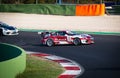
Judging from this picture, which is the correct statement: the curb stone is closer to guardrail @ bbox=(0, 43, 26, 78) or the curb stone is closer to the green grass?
the green grass

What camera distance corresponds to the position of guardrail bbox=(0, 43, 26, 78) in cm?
1259

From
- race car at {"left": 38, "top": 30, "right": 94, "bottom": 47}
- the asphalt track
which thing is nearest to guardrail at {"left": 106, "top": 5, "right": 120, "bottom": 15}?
the asphalt track

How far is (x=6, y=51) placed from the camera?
1661 cm

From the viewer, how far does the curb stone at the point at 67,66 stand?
1529 centimetres

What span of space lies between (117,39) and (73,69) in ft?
33.9

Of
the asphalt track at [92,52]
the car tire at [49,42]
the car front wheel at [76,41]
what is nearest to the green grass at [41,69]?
the asphalt track at [92,52]

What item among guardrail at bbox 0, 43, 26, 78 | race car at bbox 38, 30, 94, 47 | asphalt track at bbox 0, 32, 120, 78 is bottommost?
asphalt track at bbox 0, 32, 120, 78

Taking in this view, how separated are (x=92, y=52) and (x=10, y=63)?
822 centimetres

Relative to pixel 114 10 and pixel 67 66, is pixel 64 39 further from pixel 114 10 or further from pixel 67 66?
pixel 114 10

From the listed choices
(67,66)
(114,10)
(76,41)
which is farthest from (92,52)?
(114,10)

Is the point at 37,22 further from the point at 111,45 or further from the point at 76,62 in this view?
the point at 76,62

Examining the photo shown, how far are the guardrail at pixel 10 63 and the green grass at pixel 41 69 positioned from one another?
36 cm

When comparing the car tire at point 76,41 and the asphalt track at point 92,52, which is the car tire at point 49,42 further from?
the car tire at point 76,41

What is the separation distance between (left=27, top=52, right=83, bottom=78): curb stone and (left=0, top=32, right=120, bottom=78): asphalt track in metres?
0.29
